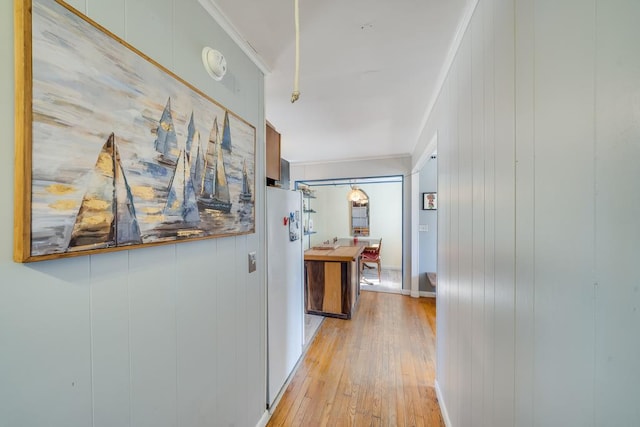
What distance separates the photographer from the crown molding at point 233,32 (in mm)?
1121

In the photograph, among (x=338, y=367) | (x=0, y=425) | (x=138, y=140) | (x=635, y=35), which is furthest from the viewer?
(x=338, y=367)

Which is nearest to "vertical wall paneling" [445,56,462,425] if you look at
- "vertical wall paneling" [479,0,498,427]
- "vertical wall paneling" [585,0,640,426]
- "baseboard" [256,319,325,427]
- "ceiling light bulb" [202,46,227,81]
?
"vertical wall paneling" [479,0,498,427]

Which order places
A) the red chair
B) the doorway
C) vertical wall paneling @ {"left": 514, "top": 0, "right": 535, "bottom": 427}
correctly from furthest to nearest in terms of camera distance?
the doorway → the red chair → vertical wall paneling @ {"left": 514, "top": 0, "right": 535, "bottom": 427}

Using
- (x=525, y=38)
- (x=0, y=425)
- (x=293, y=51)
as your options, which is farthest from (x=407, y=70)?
(x=0, y=425)

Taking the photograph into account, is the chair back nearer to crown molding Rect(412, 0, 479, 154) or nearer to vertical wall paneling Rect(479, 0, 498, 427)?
crown molding Rect(412, 0, 479, 154)

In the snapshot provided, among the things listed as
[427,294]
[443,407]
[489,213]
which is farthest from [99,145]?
[427,294]

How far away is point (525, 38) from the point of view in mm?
698

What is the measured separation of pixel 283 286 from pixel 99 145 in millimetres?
1559

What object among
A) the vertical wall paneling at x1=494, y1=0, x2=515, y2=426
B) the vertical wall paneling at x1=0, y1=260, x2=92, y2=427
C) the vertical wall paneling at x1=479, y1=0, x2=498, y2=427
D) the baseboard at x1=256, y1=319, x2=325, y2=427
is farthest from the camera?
the baseboard at x1=256, y1=319, x2=325, y2=427

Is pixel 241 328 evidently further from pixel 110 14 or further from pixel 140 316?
pixel 110 14

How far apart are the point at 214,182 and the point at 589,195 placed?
124 centimetres

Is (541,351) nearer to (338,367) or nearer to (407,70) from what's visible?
(407,70)

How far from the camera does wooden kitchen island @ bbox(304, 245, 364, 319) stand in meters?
3.22

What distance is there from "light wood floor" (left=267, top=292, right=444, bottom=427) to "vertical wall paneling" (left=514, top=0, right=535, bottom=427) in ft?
4.11
